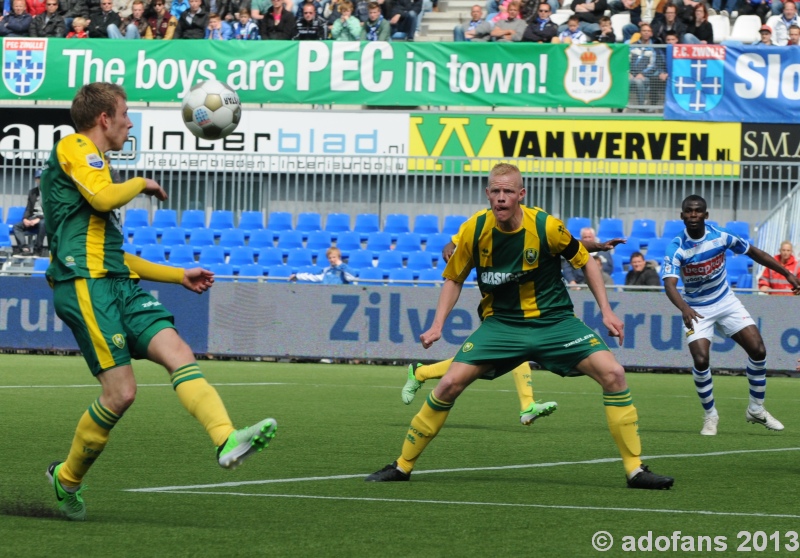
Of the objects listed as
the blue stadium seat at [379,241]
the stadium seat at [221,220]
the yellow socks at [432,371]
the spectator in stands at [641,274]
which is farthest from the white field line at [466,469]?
the stadium seat at [221,220]

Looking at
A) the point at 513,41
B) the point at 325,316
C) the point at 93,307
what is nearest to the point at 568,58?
the point at 513,41

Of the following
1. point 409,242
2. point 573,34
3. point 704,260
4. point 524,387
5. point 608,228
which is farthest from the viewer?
point 573,34

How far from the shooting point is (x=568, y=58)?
24.3 m

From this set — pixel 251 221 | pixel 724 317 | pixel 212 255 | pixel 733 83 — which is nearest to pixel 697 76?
pixel 733 83

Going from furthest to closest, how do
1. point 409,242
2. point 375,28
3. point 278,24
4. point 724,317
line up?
point 278,24 → point 375,28 → point 409,242 → point 724,317

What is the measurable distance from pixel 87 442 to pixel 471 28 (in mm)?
21219

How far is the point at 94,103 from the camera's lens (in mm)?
6418

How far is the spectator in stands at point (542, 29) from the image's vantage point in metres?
25.8

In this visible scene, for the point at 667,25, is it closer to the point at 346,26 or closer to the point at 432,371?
the point at 346,26

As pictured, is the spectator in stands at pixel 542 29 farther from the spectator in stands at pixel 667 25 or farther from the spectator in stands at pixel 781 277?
the spectator in stands at pixel 781 277

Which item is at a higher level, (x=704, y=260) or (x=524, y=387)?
(x=704, y=260)

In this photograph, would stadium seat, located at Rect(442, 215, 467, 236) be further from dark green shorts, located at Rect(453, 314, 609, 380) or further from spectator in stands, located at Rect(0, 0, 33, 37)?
dark green shorts, located at Rect(453, 314, 609, 380)

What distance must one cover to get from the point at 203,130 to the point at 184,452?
8.37 metres

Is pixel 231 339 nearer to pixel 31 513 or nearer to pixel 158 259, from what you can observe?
pixel 158 259
